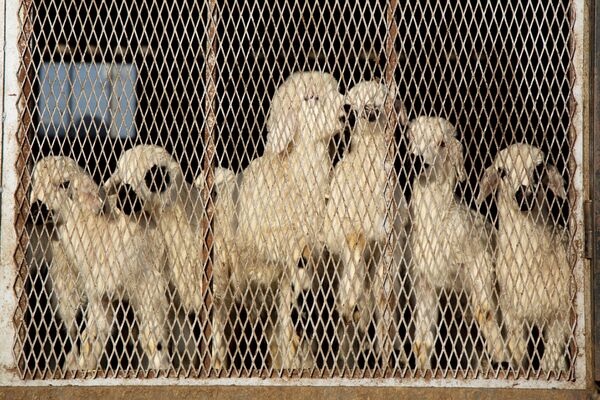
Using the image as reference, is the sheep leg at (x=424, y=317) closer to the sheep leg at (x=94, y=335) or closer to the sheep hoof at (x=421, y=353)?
the sheep hoof at (x=421, y=353)

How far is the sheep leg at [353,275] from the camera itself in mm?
4219

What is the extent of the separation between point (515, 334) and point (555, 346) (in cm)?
20

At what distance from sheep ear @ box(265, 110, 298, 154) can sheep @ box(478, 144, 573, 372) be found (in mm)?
1017

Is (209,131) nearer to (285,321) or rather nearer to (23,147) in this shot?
(23,147)

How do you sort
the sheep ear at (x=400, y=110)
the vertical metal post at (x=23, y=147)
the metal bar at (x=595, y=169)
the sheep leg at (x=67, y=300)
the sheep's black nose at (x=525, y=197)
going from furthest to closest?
the sheep leg at (x=67, y=300) → the sheep ear at (x=400, y=110) → the sheep's black nose at (x=525, y=197) → the vertical metal post at (x=23, y=147) → the metal bar at (x=595, y=169)

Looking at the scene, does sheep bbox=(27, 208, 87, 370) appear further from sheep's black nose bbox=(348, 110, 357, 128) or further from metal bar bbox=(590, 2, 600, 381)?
metal bar bbox=(590, 2, 600, 381)

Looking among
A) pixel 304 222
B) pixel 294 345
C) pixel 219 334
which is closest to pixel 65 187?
pixel 219 334

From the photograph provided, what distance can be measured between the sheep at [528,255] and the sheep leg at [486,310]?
64 mm

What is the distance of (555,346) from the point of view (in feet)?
13.0

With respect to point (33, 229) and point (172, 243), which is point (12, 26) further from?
point (172, 243)

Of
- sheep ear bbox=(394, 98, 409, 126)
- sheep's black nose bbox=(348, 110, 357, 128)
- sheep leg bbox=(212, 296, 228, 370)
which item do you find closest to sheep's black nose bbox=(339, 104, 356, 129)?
sheep's black nose bbox=(348, 110, 357, 128)

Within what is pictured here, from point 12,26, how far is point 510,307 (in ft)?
8.95

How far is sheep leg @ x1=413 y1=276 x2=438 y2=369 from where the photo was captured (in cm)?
407

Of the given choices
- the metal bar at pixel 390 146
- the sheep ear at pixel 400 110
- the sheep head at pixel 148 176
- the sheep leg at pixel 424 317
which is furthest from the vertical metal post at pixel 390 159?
the sheep head at pixel 148 176
